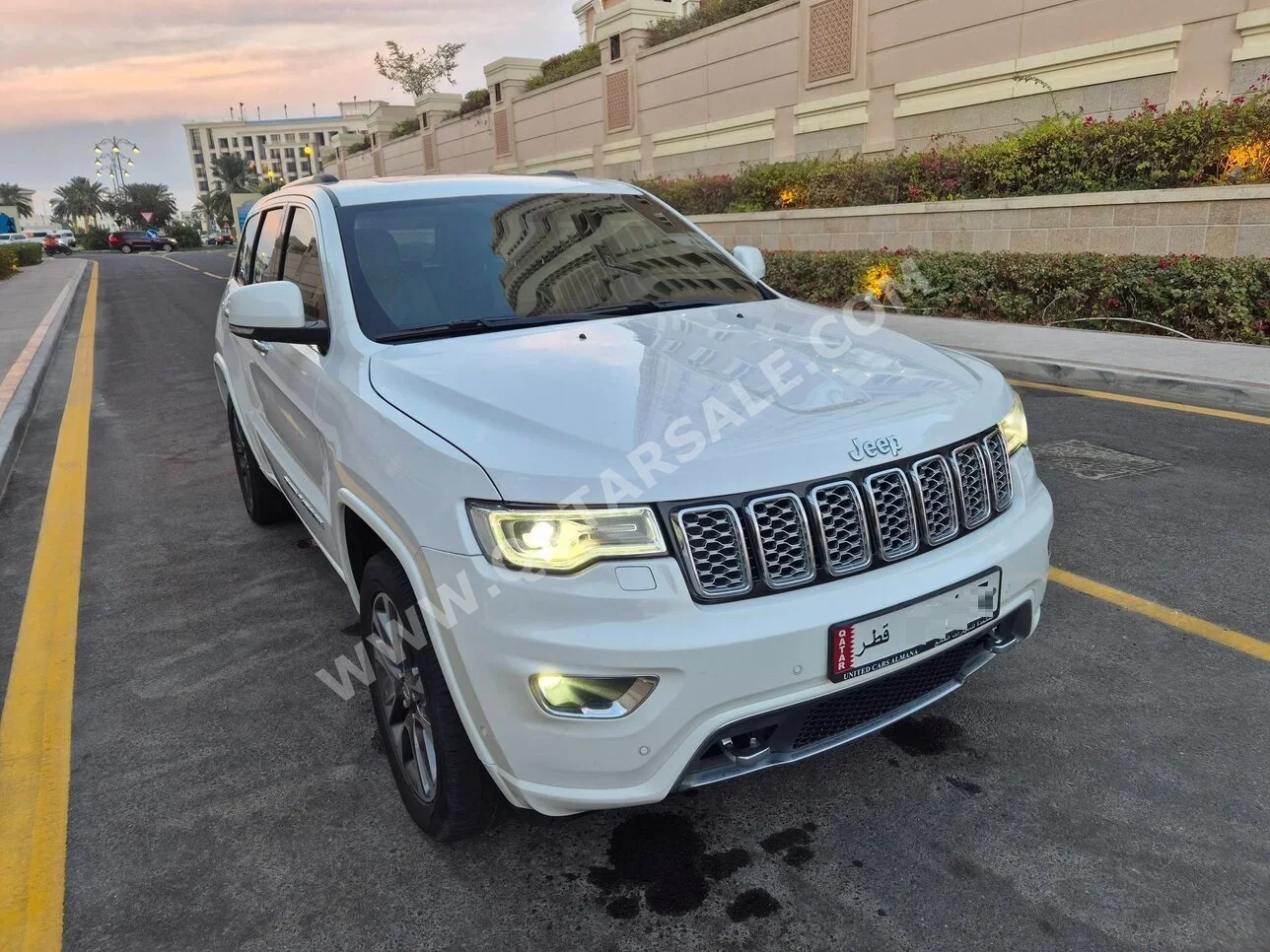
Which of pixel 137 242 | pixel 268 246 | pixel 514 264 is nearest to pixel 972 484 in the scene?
pixel 514 264

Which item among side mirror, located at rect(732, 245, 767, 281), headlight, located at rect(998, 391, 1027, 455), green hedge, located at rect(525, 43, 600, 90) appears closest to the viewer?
headlight, located at rect(998, 391, 1027, 455)

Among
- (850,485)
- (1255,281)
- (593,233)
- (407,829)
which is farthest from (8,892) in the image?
(1255,281)

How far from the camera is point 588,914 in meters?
2.31

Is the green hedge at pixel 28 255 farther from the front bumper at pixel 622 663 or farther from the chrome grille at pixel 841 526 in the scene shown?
the chrome grille at pixel 841 526

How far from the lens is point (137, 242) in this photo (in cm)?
6619

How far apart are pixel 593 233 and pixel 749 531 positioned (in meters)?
2.03

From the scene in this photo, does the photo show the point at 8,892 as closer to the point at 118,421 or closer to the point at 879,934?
the point at 879,934

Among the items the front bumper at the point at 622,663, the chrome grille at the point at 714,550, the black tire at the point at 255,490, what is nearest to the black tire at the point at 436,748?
the front bumper at the point at 622,663

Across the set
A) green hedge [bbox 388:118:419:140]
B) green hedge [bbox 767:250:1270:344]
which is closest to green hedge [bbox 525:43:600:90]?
green hedge [bbox 388:118:419:140]

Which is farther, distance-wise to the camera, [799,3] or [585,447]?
[799,3]

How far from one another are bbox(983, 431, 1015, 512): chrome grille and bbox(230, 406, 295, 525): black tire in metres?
3.69

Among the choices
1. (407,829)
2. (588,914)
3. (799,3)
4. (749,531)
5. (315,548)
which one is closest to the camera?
(749,531)

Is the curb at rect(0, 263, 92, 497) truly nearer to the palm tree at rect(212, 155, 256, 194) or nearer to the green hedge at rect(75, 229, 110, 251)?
the green hedge at rect(75, 229, 110, 251)

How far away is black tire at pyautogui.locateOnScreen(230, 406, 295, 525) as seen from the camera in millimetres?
5051
